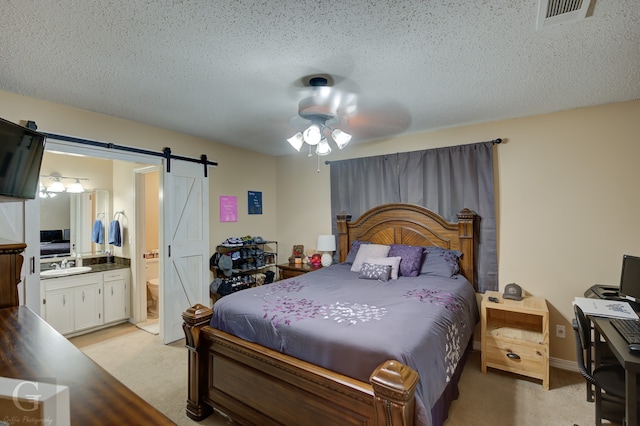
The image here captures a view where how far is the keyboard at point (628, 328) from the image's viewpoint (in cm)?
167

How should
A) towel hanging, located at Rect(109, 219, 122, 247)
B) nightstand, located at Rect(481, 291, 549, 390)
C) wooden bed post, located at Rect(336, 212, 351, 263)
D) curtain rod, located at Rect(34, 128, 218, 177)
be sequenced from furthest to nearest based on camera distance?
1. towel hanging, located at Rect(109, 219, 122, 247)
2. wooden bed post, located at Rect(336, 212, 351, 263)
3. curtain rod, located at Rect(34, 128, 218, 177)
4. nightstand, located at Rect(481, 291, 549, 390)

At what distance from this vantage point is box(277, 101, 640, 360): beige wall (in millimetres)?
2701

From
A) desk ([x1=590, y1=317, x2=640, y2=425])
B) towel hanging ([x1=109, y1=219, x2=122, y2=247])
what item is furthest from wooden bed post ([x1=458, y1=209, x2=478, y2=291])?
towel hanging ([x1=109, y1=219, x2=122, y2=247])

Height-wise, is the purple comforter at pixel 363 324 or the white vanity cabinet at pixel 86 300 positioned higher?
the purple comforter at pixel 363 324

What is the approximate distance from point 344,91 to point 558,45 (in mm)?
1412

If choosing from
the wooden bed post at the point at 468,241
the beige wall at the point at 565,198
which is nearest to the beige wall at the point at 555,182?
the beige wall at the point at 565,198

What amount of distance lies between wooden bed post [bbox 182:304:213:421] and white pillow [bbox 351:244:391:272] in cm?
182

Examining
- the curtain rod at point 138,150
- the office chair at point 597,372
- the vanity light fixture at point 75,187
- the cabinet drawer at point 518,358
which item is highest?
the curtain rod at point 138,150

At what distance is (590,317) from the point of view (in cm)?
202

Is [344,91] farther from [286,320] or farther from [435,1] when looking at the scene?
[286,320]

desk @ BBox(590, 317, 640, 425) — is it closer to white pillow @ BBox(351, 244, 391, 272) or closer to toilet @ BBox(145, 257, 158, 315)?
white pillow @ BBox(351, 244, 391, 272)

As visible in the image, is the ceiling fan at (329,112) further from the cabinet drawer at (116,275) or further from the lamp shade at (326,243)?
the cabinet drawer at (116,275)

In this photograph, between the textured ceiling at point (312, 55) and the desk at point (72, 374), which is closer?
the desk at point (72, 374)

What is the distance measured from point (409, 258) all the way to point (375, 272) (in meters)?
0.45
